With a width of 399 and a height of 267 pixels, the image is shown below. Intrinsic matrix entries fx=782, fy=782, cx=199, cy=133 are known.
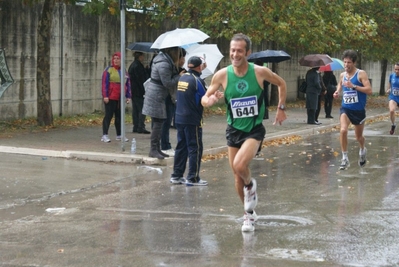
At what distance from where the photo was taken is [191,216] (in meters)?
8.76

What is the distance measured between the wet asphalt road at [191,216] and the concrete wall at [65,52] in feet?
18.8

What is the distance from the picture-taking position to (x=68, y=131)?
57.2ft

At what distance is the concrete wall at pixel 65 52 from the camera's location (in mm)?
18641

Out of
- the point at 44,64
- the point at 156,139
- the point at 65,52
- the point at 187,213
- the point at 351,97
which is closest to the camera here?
the point at 187,213

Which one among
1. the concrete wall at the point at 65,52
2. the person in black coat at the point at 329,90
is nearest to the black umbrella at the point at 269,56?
the person in black coat at the point at 329,90

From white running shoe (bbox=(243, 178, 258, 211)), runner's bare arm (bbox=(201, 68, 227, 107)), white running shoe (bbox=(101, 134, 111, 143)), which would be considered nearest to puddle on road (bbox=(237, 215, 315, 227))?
white running shoe (bbox=(243, 178, 258, 211))

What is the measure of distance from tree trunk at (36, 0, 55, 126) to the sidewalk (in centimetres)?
66

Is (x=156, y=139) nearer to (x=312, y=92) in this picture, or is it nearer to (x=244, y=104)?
(x=244, y=104)

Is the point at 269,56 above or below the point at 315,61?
above

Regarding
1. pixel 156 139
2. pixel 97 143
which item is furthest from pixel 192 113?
pixel 97 143

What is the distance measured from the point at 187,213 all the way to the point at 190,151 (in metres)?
2.40

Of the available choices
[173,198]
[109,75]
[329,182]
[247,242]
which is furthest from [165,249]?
[109,75]

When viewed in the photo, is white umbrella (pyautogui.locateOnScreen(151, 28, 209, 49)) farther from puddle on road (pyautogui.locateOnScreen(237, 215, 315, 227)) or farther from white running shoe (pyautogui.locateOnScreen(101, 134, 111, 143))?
puddle on road (pyautogui.locateOnScreen(237, 215, 315, 227))

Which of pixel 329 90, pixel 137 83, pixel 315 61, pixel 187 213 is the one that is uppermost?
pixel 315 61
